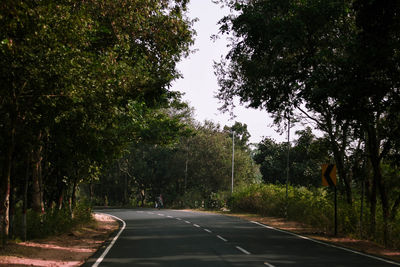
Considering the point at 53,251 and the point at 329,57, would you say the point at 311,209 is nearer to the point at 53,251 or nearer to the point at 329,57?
the point at 329,57

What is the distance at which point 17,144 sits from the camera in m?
16.4

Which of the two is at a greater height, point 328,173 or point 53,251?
point 328,173

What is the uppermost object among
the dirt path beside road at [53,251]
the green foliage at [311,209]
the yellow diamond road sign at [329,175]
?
the yellow diamond road sign at [329,175]

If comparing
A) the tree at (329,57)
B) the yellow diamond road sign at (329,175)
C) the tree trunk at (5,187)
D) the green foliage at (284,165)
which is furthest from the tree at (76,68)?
the green foliage at (284,165)

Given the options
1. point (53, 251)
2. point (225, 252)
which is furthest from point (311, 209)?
point (53, 251)

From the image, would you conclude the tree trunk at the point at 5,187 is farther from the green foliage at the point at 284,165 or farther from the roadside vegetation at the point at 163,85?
the green foliage at the point at 284,165

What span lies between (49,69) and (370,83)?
845 cm

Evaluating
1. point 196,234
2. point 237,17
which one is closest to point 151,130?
point 196,234

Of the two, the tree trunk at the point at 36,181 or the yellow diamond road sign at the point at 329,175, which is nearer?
the tree trunk at the point at 36,181

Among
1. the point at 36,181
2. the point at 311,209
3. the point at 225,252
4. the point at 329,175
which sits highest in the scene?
the point at 329,175

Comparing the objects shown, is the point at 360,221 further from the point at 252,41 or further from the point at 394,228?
the point at 252,41

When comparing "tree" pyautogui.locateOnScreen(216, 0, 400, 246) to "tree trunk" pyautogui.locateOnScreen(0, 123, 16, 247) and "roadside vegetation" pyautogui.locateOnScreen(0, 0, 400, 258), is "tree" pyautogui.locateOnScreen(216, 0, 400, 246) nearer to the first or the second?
"roadside vegetation" pyautogui.locateOnScreen(0, 0, 400, 258)

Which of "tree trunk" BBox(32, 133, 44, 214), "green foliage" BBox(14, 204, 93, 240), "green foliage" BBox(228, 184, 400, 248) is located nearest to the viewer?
"green foliage" BBox(14, 204, 93, 240)

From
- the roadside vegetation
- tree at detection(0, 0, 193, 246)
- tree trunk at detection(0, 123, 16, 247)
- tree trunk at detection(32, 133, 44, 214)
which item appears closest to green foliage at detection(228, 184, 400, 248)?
the roadside vegetation
